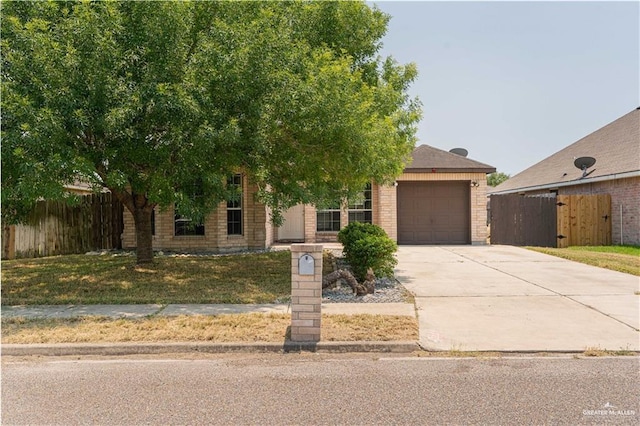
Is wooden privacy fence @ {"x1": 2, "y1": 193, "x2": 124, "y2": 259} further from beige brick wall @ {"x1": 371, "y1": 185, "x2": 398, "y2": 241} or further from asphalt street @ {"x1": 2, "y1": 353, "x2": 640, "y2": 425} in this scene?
asphalt street @ {"x1": 2, "y1": 353, "x2": 640, "y2": 425}

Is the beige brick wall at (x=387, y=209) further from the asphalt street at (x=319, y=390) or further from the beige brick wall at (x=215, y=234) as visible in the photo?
the asphalt street at (x=319, y=390)

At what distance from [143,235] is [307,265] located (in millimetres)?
7037

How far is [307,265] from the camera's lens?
5.88m

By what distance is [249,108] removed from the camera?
27.3 feet

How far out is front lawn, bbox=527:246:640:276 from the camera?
11.6 meters

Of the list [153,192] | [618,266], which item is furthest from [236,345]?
[618,266]

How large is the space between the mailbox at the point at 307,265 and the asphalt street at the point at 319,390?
1026 millimetres

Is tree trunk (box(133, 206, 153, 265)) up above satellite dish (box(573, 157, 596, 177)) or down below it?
below

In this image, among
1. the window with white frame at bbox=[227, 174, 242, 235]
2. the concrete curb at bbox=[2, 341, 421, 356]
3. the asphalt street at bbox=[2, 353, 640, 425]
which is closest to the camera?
the asphalt street at bbox=[2, 353, 640, 425]

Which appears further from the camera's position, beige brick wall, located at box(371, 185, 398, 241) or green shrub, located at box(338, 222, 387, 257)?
beige brick wall, located at box(371, 185, 398, 241)

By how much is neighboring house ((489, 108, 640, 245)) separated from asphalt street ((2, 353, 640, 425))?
46.4 feet

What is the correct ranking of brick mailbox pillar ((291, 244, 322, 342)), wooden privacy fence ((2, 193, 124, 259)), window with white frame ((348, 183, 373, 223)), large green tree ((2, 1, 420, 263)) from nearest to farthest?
1. brick mailbox pillar ((291, 244, 322, 342))
2. large green tree ((2, 1, 420, 263))
3. wooden privacy fence ((2, 193, 124, 259))
4. window with white frame ((348, 183, 373, 223))

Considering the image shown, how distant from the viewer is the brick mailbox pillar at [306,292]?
580cm

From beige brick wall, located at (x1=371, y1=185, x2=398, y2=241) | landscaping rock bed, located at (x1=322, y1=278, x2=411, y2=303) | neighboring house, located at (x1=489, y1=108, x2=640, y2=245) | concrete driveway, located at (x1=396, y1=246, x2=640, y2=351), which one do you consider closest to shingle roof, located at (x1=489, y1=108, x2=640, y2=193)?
neighboring house, located at (x1=489, y1=108, x2=640, y2=245)
